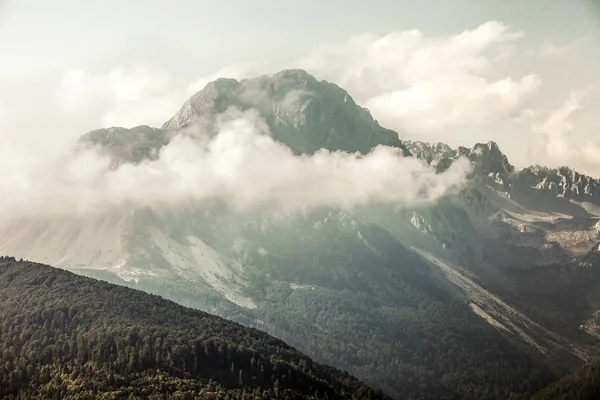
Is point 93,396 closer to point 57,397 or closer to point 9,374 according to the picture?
point 57,397

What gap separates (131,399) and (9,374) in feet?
131

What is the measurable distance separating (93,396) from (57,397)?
9922 mm

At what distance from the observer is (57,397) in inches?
7451

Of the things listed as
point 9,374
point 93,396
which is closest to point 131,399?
point 93,396

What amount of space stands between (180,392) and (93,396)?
80.9ft

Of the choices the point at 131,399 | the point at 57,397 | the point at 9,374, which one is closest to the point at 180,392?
the point at 131,399

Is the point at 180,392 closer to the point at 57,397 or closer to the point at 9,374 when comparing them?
the point at 57,397

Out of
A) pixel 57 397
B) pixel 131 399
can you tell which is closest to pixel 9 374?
pixel 57 397

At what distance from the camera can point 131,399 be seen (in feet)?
623

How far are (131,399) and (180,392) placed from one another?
49.2 ft

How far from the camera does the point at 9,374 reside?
653 feet

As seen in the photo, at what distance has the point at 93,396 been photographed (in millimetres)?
190125

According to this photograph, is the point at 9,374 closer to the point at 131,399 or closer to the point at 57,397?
the point at 57,397

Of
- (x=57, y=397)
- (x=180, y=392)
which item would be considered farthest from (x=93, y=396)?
(x=180, y=392)
